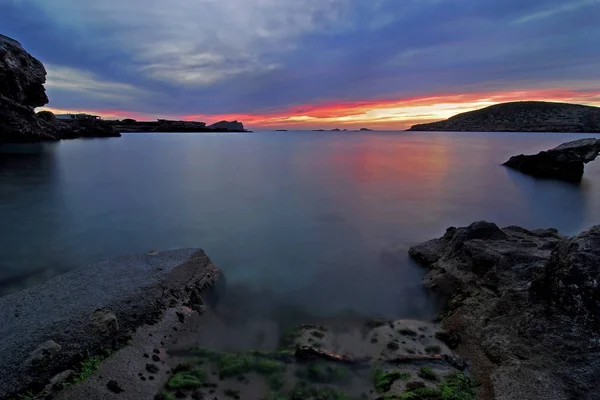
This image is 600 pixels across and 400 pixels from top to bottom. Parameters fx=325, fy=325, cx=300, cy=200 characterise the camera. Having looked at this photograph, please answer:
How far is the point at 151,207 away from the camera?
14.2 meters

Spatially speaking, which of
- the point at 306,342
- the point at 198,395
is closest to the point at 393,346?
the point at 306,342

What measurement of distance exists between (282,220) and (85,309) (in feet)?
28.3

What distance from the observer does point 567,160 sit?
21.6m

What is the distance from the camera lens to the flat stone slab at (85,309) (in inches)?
139

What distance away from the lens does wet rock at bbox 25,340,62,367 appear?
11.5 feet

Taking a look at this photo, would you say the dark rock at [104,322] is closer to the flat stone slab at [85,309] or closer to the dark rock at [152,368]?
the flat stone slab at [85,309]

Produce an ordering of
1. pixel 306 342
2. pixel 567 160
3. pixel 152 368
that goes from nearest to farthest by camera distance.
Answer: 1. pixel 152 368
2. pixel 306 342
3. pixel 567 160

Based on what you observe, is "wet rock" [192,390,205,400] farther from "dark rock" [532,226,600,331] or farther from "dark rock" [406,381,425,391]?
"dark rock" [532,226,600,331]

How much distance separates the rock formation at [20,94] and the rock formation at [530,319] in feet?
→ 165

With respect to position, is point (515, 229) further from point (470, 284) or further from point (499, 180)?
point (499, 180)

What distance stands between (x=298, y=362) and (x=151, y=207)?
1194 centimetres

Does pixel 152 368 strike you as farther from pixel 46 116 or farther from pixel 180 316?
pixel 46 116

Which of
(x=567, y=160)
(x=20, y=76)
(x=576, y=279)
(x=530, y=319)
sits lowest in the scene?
(x=530, y=319)

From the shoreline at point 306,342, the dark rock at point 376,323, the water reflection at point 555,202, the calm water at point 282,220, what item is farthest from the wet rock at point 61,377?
the water reflection at point 555,202
